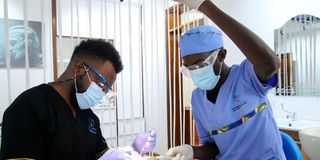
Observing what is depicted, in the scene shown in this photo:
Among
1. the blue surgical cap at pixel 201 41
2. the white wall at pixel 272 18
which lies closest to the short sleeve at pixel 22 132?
the blue surgical cap at pixel 201 41

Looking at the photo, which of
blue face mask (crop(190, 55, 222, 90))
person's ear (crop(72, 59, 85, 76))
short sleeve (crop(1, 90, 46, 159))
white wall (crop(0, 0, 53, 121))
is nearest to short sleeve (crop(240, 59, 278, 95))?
blue face mask (crop(190, 55, 222, 90))

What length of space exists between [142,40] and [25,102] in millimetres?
1718

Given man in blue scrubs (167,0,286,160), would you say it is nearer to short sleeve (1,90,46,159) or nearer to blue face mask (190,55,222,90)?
blue face mask (190,55,222,90)

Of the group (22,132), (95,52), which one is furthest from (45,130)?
(95,52)

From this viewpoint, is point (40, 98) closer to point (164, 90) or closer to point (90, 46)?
point (90, 46)

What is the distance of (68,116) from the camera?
1.14m

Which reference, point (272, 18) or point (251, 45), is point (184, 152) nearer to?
point (251, 45)

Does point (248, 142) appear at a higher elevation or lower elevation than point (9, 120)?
lower

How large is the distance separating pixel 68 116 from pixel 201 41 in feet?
2.14

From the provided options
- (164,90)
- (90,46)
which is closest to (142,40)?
(164,90)

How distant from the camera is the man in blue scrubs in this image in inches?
38.0

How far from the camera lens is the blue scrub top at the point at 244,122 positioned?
106 cm

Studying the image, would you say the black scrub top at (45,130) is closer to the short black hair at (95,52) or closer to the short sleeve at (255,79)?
the short black hair at (95,52)

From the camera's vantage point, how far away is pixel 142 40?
8.61 feet
